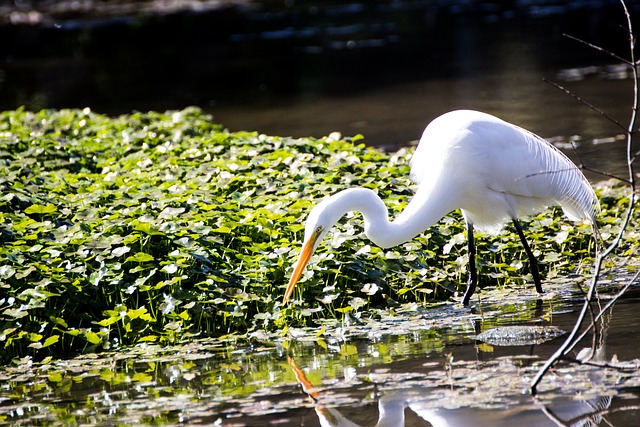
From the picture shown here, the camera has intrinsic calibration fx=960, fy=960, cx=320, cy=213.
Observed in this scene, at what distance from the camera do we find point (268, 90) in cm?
1603

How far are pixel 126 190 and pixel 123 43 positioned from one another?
17250 millimetres

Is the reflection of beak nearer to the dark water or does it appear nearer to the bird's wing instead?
the bird's wing

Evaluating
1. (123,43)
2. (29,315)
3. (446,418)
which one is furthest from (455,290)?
(123,43)

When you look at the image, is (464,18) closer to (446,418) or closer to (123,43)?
(123,43)

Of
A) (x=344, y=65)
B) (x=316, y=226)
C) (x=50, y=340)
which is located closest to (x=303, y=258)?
(x=316, y=226)

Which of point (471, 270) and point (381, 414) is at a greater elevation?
→ point (471, 270)

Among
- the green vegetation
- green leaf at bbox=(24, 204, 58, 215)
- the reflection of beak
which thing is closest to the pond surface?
the green vegetation

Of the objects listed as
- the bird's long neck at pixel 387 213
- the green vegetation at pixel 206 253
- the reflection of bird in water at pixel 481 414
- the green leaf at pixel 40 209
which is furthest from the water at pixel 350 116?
the green leaf at pixel 40 209

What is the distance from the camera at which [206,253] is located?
6.21 meters

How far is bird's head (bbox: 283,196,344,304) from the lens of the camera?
5312 millimetres

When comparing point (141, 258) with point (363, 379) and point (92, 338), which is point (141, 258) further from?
Result: point (363, 379)

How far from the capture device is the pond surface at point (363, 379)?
4320 millimetres

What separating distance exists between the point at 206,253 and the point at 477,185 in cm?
179

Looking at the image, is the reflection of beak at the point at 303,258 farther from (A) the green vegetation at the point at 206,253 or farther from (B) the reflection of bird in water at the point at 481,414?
(B) the reflection of bird in water at the point at 481,414
